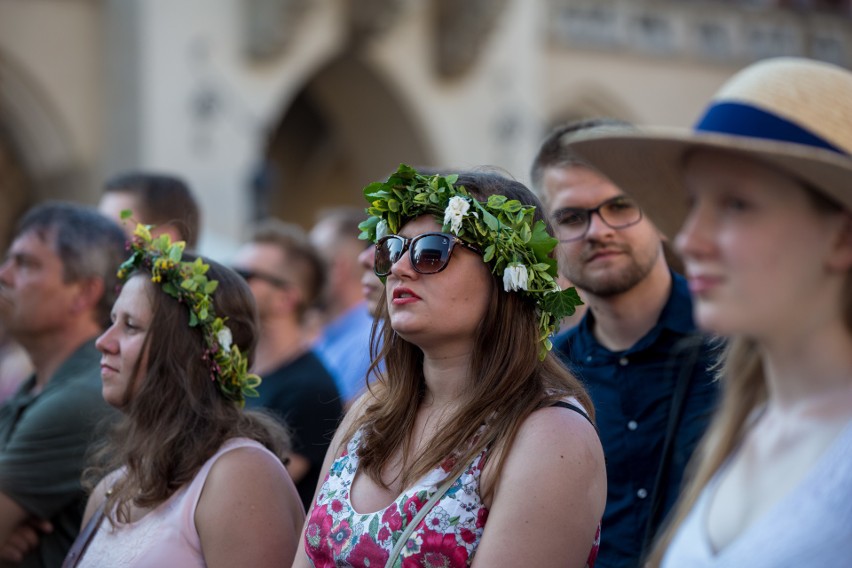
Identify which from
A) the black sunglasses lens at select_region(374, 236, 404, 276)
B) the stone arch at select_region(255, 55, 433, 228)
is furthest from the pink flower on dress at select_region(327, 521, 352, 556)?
the stone arch at select_region(255, 55, 433, 228)

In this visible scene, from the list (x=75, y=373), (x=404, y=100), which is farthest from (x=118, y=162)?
(x=75, y=373)

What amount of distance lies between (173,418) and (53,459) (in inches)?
29.4

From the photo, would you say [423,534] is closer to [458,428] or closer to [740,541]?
[458,428]

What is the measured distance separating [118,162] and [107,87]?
3.23ft

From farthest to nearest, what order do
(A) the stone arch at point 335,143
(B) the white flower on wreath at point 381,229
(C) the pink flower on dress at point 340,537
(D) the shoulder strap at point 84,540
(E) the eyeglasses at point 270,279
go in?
(A) the stone arch at point 335,143, (E) the eyeglasses at point 270,279, (D) the shoulder strap at point 84,540, (B) the white flower on wreath at point 381,229, (C) the pink flower on dress at point 340,537

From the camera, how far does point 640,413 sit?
3803 mm

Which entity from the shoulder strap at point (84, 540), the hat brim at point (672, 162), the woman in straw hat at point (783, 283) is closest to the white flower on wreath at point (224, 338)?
the shoulder strap at point (84, 540)

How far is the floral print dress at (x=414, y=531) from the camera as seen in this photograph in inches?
109

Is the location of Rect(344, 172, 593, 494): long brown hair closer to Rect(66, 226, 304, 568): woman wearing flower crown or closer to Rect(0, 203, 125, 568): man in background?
Rect(66, 226, 304, 568): woman wearing flower crown

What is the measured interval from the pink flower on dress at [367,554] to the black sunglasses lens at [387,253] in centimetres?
68

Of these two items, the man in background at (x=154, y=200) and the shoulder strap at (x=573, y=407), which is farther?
the man in background at (x=154, y=200)

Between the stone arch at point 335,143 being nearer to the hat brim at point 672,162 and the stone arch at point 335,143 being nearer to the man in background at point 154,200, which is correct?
the man in background at point 154,200

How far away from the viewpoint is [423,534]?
2.78 metres

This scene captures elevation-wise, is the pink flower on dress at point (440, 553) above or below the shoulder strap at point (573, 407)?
below
